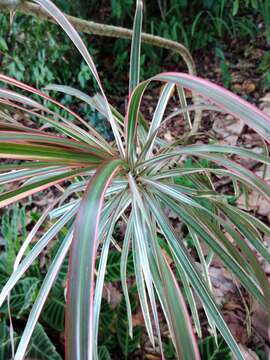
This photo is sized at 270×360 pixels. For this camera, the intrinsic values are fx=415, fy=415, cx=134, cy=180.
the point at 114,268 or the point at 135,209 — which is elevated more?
the point at 114,268

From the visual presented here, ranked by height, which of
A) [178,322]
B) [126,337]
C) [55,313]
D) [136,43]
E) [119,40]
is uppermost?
[119,40]

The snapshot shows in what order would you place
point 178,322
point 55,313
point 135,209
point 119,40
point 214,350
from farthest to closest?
point 119,40 < point 55,313 < point 214,350 < point 135,209 < point 178,322

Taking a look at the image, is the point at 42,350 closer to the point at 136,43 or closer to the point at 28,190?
the point at 28,190

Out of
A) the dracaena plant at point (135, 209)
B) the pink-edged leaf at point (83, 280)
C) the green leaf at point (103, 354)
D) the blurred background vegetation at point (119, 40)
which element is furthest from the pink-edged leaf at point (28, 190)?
the blurred background vegetation at point (119, 40)

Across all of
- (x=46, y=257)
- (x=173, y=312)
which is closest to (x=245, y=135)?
(x=46, y=257)

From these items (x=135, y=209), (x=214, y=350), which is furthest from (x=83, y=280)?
(x=214, y=350)

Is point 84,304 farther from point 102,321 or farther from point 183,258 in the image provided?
point 102,321

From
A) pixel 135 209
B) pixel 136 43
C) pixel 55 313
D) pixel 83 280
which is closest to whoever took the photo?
pixel 83 280

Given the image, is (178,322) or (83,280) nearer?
(83,280)
